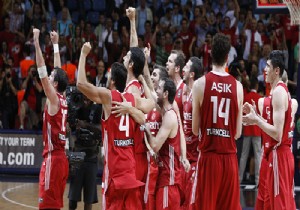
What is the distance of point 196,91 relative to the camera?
852 cm

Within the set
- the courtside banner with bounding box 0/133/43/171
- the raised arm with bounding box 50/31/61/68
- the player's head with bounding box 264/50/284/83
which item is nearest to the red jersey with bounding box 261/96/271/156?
the player's head with bounding box 264/50/284/83

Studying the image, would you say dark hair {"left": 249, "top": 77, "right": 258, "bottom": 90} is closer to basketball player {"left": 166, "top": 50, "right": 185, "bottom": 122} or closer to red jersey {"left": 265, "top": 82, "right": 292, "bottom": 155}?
basketball player {"left": 166, "top": 50, "right": 185, "bottom": 122}

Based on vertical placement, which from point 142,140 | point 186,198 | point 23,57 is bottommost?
point 186,198

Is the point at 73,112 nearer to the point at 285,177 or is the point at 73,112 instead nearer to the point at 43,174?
the point at 43,174

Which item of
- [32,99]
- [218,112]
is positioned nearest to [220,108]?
[218,112]

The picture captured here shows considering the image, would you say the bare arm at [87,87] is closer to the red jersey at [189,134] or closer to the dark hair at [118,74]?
the dark hair at [118,74]

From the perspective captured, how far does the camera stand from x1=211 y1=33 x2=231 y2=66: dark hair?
848 cm

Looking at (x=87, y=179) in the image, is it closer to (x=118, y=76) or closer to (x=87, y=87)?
(x=118, y=76)

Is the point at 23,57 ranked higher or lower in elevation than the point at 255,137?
higher

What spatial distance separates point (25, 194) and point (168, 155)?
6671mm

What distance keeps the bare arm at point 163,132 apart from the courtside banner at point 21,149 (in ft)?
30.5

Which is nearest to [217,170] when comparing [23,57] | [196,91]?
[196,91]

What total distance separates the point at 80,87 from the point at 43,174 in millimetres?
2209

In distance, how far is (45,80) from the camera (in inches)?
409
